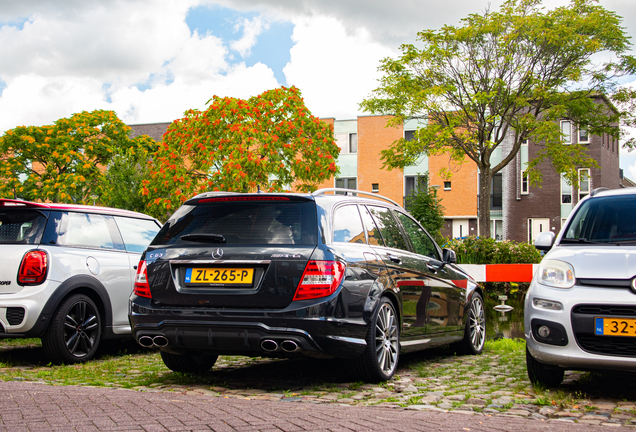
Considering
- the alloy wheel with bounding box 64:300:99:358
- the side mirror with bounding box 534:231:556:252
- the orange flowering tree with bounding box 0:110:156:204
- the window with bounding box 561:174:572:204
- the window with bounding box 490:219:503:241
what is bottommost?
the alloy wheel with bounding box 64:300:99:358

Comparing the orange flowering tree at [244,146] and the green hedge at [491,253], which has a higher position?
the orange flowering tree at [244,146]

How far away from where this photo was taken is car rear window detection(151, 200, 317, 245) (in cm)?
516

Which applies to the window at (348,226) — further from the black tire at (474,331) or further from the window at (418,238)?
the black tire at (474,331)

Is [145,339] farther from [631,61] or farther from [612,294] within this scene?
[631,61]

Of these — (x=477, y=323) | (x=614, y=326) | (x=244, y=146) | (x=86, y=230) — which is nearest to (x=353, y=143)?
(x=244, y=146)

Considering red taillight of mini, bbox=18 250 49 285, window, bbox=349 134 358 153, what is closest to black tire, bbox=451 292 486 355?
red taillight of mini, bbox=18 250 49 285

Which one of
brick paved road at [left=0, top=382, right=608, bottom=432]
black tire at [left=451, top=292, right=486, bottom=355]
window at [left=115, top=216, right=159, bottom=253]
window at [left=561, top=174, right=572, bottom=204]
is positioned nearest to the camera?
brick paved road at [left=0, top=382, right=608, bottom=432]

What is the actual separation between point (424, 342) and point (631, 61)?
24730 millimetres

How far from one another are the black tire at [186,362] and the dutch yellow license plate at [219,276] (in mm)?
1099

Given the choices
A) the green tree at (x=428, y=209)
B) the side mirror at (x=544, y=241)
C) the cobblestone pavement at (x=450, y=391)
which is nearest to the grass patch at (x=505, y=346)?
the cobblestone pavement at (x=450, y=391)

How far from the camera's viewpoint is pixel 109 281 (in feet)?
23.9

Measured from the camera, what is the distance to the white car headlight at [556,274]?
16.2 ft

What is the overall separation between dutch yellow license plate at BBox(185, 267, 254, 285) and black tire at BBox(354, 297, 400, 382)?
3.58 ft

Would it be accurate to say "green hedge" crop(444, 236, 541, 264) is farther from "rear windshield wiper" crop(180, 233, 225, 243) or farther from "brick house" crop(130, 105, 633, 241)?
"brick house" crop(130, 105, 633, 241)
